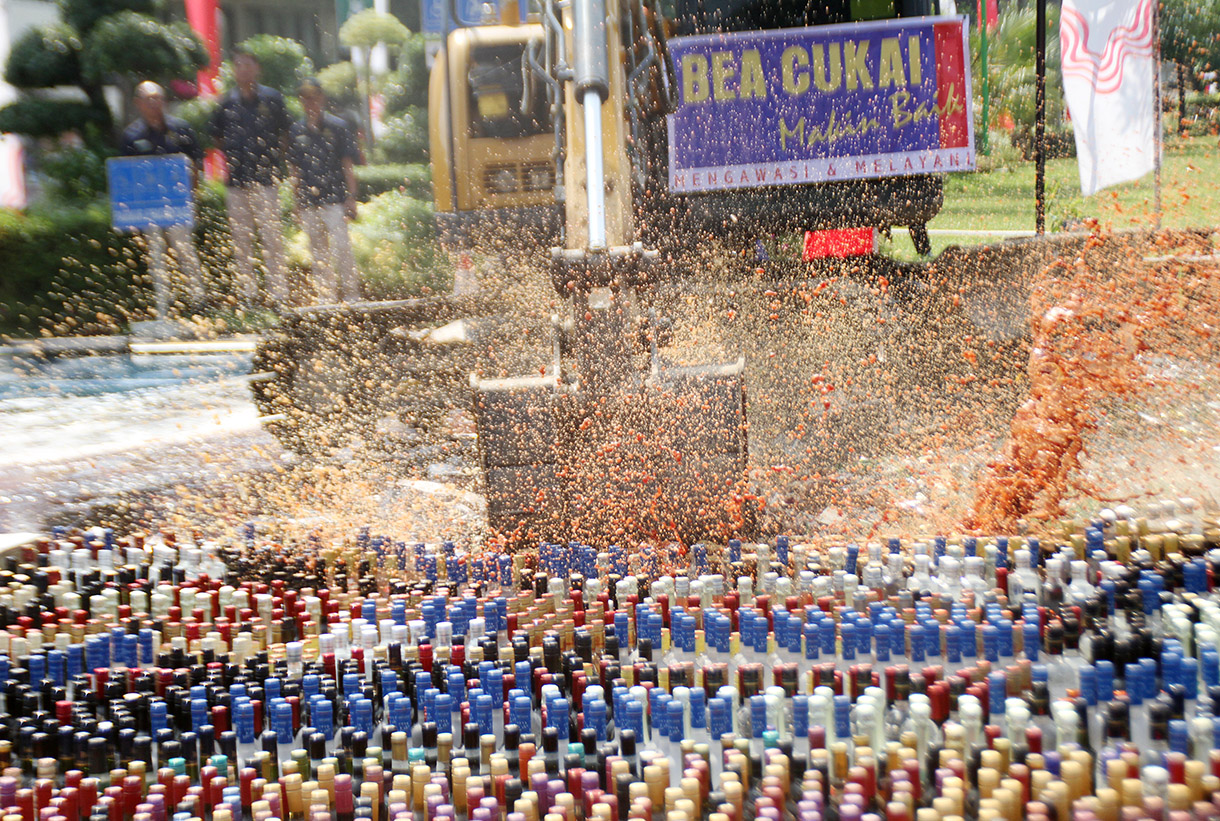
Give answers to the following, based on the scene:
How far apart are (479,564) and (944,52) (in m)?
6.46

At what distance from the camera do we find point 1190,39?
24250mm

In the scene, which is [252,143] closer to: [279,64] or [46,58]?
[46,58]

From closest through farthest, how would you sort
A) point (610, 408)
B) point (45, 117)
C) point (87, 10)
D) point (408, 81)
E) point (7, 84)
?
point (610, 408) < point (45, 117) < point (7, 84) < point (87, 10) < point (408, 81)

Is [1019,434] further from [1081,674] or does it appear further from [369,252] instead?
[369,252]

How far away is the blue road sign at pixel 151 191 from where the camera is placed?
11.7 meters

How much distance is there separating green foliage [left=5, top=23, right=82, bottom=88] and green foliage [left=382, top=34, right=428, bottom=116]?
5.12 metres

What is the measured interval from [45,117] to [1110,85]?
13.2m

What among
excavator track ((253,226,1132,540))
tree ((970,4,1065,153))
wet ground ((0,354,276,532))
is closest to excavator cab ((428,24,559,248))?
excavator track ((253,226,1132,540))

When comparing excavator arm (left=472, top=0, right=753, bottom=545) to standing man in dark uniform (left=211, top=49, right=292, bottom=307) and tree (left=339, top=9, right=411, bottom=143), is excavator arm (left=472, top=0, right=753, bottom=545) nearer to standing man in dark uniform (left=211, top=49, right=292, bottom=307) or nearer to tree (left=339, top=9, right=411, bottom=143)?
standing man in dark uniform (left=211, top=49, right=292, bottom=307)

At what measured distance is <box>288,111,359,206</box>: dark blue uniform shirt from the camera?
1048 cm

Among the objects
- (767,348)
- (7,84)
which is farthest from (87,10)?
(767,348)

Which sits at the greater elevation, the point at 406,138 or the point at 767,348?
the point at 406,138

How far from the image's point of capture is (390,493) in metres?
6.98

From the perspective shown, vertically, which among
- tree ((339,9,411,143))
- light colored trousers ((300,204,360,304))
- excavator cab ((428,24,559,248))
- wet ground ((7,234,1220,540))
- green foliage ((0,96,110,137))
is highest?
tree ((339,9,411,143))
